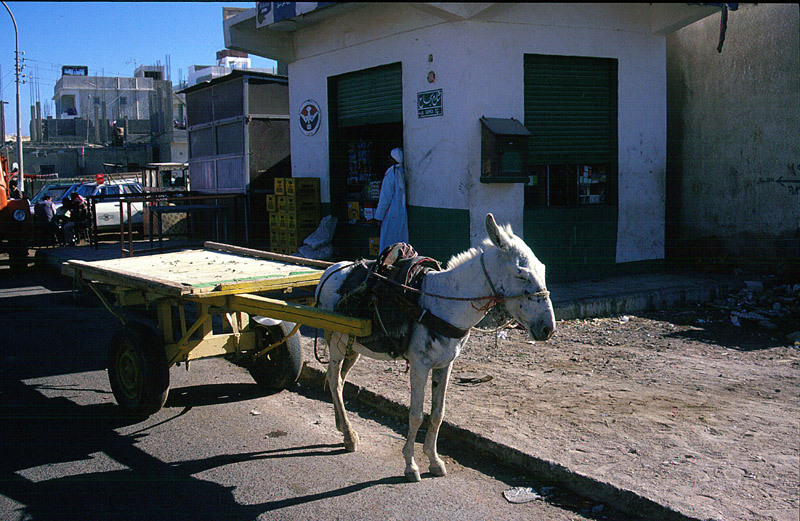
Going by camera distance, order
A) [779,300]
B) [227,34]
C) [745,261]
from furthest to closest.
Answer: [227,34] < [745,261] < [779,300]

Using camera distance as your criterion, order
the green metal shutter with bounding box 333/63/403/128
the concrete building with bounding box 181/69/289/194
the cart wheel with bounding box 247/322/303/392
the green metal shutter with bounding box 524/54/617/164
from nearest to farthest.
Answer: the cart wheel with bounding box 247/322/303/392, the green metal shutter with bounding box 524/54/617/164, the green metal shutter with bounding box 333/63/403/128, the concrete building with bounding box 181/69/289/194

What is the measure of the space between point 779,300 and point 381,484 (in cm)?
756

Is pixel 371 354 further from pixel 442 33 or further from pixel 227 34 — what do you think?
pixel 227 34

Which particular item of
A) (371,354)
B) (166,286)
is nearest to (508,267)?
(371,354)

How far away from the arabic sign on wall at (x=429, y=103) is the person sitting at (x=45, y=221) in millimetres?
11549

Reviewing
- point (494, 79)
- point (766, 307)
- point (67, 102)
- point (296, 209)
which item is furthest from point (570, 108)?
point (67, 102)

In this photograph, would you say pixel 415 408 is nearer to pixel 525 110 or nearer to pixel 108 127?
pixel 525 110

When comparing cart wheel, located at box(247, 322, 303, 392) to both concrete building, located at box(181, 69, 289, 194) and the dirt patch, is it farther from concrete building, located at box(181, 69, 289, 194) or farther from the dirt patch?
concrete building, located at box(181, 69, 289, 194)

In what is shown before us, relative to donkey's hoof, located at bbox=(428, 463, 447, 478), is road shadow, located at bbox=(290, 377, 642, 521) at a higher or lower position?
lower

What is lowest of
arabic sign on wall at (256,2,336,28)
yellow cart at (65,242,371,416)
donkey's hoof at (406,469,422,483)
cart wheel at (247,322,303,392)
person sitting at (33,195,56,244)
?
donkey's hoof at (406,469,422,483)

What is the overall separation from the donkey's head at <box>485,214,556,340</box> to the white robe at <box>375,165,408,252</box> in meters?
6.78

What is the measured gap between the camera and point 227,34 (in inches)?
532

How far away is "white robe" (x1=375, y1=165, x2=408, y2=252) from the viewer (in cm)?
1102

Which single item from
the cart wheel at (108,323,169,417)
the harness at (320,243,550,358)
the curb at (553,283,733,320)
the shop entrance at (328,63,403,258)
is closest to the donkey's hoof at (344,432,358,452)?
the harness at (320,243,550,358)
